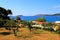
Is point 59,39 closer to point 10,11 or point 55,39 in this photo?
point 55,39

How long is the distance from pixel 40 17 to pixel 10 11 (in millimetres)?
16242

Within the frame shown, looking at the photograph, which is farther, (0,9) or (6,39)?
(0,9)

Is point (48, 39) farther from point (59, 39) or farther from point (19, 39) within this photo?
point (19, 39)

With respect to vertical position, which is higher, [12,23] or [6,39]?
[12,23]

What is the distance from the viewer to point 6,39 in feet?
59.1

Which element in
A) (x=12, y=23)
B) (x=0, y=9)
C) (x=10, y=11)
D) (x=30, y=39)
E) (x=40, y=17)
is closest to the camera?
(x=30, y=39)

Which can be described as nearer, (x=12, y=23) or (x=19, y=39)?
(x=19, y=39)

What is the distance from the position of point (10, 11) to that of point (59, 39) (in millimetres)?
21263

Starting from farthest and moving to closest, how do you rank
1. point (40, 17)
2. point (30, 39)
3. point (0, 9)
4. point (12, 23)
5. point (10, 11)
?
1. point (40, 17)
2. point (10, 11)
3. point (0, 9)
4. point (12, 23)
5. point (30, 39)

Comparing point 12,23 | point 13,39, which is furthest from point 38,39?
point 12,23

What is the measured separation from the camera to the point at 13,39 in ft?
59.1

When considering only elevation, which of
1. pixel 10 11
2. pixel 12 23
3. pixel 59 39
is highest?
pixel 10 11

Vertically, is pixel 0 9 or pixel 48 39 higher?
pixel 0 9

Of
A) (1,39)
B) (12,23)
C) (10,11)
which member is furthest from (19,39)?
(10,11)
